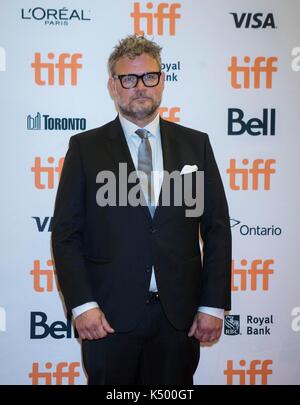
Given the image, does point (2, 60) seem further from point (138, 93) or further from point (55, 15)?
point (138, 93)

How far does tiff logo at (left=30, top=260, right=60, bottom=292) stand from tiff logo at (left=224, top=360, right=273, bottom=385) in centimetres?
113

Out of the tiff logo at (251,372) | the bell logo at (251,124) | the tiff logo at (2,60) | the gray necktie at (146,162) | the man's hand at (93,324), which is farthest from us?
the tiff logo at (251,372)

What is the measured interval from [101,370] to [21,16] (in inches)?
73.7

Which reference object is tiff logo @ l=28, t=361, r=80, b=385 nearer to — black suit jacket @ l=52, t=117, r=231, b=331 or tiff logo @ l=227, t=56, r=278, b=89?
black suit jacket @ l=52, t=117, r=231, b=331

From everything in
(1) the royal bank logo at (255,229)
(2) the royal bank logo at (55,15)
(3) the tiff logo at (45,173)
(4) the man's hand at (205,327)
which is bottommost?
(4) the man's hand at (205,327)

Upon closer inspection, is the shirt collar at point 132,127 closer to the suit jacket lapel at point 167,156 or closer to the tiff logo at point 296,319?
the suit jacket lapel at point 167,156

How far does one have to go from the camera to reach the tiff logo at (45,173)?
8.59ft

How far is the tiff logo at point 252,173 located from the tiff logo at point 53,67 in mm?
1027

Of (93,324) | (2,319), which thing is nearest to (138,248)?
(93,324)

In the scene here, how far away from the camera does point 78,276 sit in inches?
72.1

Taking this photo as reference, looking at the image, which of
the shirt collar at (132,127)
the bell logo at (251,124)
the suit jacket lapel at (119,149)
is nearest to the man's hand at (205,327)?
the suit jacket lapel at (119,149)

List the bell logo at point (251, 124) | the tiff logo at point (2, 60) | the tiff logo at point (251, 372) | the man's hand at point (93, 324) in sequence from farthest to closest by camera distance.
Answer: the tiff logo at point (251, 372) < the bell logo at point (251, 124) < the tiff logo at point (2, 60) < the man's hand at point (93, 324)

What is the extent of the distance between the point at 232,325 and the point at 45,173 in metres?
1.38

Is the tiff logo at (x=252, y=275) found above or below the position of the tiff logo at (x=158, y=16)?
below
